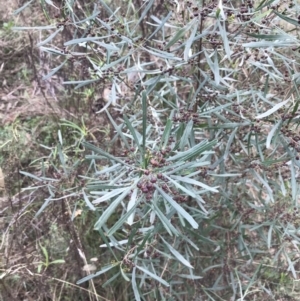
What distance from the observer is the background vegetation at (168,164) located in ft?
2.79

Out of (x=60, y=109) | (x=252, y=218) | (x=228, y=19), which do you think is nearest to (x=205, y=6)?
(x=228, y=19)

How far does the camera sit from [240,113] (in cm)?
99

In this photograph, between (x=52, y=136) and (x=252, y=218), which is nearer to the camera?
(x=252, y=218)

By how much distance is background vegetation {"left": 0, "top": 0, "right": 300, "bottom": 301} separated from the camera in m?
0.85

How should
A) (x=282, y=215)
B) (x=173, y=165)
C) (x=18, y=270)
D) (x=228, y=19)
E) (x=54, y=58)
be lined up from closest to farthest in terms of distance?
(x=173, y=165)
(x=228, y=19)
(x=282, y=215)
(x=18, y=270)
(x=54, y=58)

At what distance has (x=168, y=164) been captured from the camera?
2.52 ft

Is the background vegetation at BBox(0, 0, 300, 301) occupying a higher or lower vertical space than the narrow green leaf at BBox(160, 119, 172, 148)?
lower

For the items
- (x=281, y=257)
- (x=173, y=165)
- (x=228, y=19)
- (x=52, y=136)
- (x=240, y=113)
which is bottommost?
(x=281, y=257)

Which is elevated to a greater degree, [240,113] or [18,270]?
[240,113]

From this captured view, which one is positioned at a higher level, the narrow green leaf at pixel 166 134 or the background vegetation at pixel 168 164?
the narrow green leaf at pixel 166 134

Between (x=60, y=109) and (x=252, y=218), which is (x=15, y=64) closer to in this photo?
(x=60, y=109)

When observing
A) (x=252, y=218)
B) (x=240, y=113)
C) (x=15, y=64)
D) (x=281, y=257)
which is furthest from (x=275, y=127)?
(x=15, y=64)

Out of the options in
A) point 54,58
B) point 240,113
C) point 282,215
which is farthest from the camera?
point 54,58

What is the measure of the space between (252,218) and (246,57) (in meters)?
0.55
